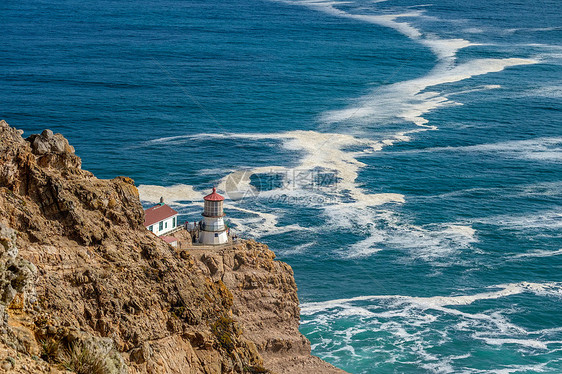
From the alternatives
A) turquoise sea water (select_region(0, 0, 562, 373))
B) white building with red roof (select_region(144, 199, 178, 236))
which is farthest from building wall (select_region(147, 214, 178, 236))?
turquoise sea water (select_region(0, 0, 562, 373))

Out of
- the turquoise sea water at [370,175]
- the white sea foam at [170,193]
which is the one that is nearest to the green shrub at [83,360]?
the turquoise sea water at [370,175]

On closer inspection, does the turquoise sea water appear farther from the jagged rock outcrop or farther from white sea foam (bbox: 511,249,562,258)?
the jagged rock outcrop

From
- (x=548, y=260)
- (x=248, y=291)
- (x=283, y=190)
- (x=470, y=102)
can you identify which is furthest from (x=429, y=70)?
(x=248, y=291)

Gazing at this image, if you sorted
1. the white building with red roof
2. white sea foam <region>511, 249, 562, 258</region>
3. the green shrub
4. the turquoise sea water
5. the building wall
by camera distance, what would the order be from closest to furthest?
the green shrub, the white building with red roof, the building wall, the turquoise sea water, white sea foam <region>511, 249, 562, 258</region>

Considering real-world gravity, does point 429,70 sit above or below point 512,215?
above

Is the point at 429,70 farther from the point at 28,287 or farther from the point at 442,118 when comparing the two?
the point at 28,287

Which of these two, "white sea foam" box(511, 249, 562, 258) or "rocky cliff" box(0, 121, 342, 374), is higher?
"rocky cliff" box(0, 121, 342, 374)

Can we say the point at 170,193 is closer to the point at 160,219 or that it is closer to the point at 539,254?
the point at 539,254

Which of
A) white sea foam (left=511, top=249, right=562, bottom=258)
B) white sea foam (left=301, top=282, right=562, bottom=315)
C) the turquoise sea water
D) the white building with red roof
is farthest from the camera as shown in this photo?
white sea foam (left=511, top=249, right=562, bottom=258)
